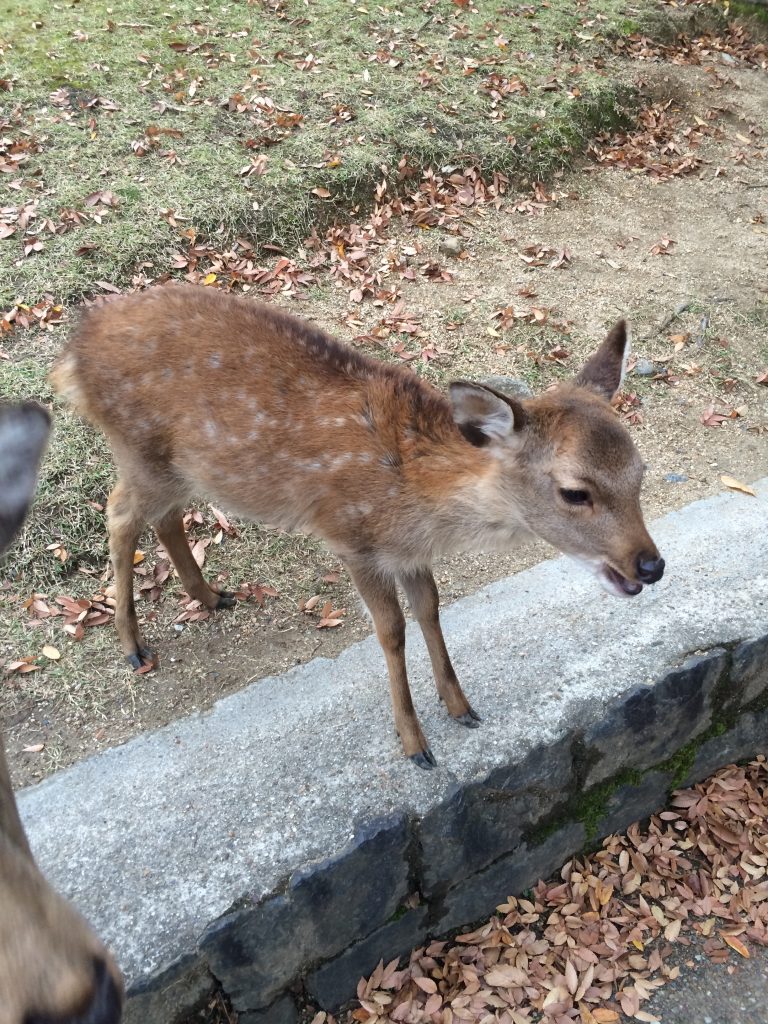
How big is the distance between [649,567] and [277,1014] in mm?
1962

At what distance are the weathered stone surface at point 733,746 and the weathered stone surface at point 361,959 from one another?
4.90 ft

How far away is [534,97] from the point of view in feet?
26.4

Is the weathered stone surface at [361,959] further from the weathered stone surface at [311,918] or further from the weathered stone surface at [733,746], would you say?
the weathered stone surface at [733,746]

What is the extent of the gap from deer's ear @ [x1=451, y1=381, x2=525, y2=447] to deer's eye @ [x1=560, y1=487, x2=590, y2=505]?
28cm

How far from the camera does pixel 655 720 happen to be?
Result: 363cm

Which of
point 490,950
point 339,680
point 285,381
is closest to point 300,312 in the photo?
point 285,381

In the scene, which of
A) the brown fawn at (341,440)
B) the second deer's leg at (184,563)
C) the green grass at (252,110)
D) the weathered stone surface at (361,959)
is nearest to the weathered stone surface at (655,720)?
the brown fawn at (341,440)

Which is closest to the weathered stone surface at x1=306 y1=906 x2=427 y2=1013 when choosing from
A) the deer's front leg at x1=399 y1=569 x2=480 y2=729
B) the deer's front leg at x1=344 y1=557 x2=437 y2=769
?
the deer's front leg at x1=344 y1=557 x2=437 y2=769

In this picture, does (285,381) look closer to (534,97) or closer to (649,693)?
(649,693)

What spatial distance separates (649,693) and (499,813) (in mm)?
775

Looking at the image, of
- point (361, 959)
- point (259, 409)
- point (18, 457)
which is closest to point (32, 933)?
point (18, 457)

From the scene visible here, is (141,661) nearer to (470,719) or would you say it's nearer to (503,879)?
(470,719)

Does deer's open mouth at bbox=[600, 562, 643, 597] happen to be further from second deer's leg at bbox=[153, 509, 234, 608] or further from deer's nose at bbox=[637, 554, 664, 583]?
second deer's leg at bbox=[153, 509, 234, 608]

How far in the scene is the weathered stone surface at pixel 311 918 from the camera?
2.78m
